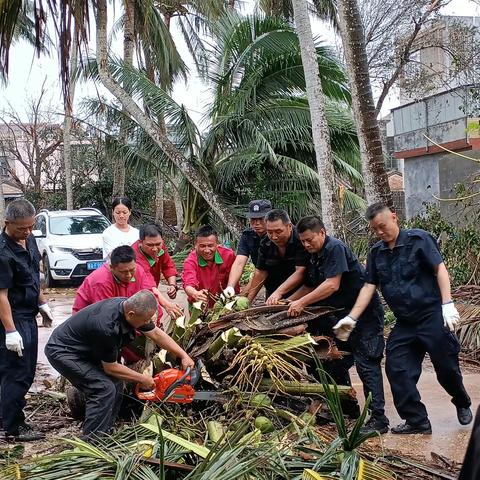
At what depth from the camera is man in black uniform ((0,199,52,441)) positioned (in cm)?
589

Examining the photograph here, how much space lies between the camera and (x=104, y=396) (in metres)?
5.36

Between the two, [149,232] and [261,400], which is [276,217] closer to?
[149,232]

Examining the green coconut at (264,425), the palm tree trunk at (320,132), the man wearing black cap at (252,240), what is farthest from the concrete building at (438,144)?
the green coconut at (264,425)

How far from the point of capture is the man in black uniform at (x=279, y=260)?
6.68 meters

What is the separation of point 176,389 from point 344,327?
148 centimetres

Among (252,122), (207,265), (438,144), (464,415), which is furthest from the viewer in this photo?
(252,122)

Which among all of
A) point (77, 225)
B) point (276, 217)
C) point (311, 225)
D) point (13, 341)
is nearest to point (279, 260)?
point (276, 217)

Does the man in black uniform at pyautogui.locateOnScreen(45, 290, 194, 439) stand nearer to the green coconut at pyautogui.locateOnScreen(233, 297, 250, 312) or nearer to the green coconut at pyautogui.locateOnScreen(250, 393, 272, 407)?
the green coconut at pyautogui.locateOnScreen(250, 393, 272, 407)

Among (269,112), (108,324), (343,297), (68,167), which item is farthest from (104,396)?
(68,167)

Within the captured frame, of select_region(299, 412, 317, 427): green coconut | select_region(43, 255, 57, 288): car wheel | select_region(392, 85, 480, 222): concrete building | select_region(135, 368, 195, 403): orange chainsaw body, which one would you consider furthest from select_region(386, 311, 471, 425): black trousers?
select_region(43, 255, 57, 288): car wheel

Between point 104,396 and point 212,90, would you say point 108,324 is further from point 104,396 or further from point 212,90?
point 212,90

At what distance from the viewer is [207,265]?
7578mm

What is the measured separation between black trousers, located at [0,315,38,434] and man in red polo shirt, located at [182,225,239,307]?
5.68 feet

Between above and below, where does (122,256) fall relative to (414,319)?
above
